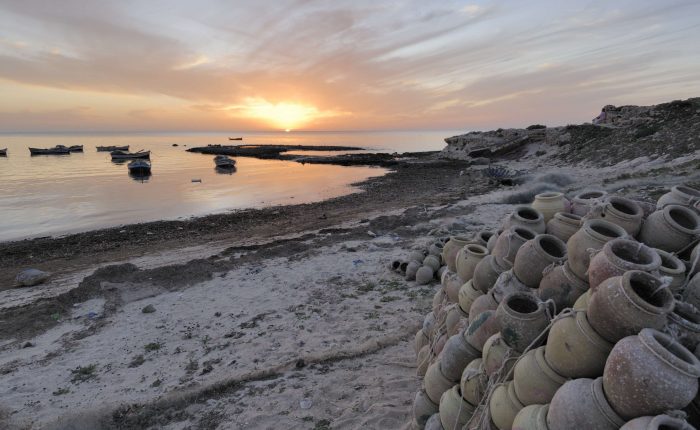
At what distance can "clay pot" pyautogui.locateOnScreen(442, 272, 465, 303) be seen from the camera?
4.78 metres

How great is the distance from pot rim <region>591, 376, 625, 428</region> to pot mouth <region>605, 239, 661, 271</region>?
101 cm

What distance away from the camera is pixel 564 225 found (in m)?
3.97

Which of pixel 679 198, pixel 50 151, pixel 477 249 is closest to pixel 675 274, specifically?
pixel 679 198

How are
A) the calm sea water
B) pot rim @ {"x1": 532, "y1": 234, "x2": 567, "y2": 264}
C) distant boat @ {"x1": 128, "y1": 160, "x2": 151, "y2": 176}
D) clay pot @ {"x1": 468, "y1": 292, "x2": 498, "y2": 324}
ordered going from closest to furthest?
pot rim @ {"x1": 532, "y1": 234, "x2": 567, "y2": 264}, clay pot @ {"x1": 468, "y1": 292, "x2": 498, "y2": 324}, the calm sea water, distant boat @ {"x1": 128, "y1": 160, "x2": 151, "y2": 176}

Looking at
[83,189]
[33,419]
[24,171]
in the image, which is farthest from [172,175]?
[33,419]

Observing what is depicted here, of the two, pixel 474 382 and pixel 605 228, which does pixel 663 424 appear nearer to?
pixel 474 382

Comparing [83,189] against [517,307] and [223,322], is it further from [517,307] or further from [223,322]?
[517,307]

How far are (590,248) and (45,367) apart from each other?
7451 mm

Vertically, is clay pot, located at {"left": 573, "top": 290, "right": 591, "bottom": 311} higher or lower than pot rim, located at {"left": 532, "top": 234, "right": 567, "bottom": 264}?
lower

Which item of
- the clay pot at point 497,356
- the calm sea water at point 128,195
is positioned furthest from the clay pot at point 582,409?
the calm sea water at point 128,195

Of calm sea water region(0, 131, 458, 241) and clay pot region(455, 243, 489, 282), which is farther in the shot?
calm sea water region(0, 131, 458, 241)

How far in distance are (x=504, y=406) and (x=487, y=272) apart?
1.48m

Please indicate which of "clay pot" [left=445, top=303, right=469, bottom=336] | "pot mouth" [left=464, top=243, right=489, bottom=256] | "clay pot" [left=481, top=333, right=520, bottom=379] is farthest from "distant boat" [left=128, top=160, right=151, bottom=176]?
"clay pot" [left=481, top=333, right=520, bottom=379]

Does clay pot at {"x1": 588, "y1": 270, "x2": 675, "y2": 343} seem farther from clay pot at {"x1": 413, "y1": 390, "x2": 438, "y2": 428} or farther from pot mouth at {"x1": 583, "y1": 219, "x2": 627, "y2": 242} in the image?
clay pot at {"x1": 413, "y1": 390, "x2": 438, "y2": 428}
